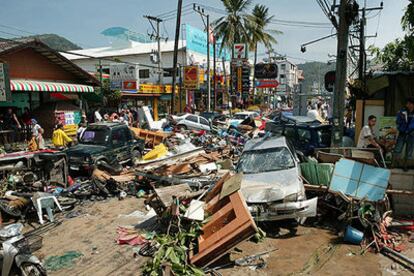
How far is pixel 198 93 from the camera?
144ft

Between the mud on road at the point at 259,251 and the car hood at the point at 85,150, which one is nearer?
the mud on road at the point at 259,251

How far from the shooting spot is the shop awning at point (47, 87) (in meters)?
16.4

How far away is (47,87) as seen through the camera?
18.1 m

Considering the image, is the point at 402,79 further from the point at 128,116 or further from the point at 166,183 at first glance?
the point at 128,116

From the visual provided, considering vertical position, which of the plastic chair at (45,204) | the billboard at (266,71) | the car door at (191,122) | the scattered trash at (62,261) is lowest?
the scattered trash at (62,261)

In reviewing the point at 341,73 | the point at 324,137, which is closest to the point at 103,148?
the point at 324,137

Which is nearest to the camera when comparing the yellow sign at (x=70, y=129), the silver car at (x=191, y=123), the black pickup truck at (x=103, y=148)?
the black pickup truck at (x=103, y=148)

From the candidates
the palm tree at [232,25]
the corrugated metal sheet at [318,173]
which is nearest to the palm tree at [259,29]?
the palm tree at [232,25]

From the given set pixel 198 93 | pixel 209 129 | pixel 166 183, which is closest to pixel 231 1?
pixel 198 93

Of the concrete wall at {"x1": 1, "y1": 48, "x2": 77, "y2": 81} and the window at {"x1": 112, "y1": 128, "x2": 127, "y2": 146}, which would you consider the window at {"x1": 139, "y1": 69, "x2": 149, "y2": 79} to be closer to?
the concrete wall at {"x1": 1, "y1": 48, "x2": 77, "y2": 81}

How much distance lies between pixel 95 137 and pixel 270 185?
7.73 meters

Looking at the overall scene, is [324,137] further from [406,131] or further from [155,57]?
[155,57]

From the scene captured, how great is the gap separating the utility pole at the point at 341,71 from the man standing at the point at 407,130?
2410 mm

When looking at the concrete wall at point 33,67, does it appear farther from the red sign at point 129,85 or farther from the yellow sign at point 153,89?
the yellow sign at point 153,89
